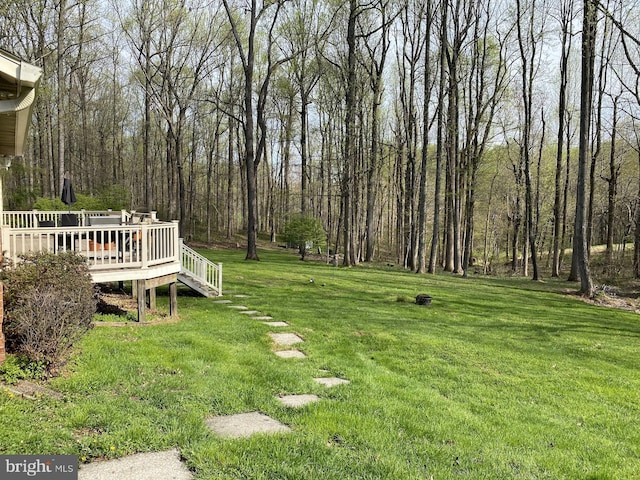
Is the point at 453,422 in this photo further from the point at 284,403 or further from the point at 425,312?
Result: the point at 425,312

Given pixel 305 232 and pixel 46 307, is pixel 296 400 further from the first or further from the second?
pixel 305 232

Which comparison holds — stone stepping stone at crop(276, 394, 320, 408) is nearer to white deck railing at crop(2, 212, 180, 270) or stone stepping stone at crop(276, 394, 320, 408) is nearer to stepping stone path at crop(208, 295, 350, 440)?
stepping stone path at crop(208, 295, 350, 440)

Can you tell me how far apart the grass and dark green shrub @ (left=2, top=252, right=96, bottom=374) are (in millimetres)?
357

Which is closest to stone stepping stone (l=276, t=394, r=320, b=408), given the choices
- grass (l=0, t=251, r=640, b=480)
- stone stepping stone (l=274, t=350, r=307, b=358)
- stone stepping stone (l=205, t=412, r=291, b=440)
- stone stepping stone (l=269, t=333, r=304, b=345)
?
grass (l=0, t=251, r=640, b=480)

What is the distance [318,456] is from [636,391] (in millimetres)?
5282

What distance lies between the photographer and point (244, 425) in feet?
12.6

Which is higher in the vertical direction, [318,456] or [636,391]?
[318,456]

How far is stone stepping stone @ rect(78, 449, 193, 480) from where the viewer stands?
9.48 feet

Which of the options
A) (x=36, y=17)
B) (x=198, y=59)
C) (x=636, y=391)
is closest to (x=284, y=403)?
(x=636, y=391)

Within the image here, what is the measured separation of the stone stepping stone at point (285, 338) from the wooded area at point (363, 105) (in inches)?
465

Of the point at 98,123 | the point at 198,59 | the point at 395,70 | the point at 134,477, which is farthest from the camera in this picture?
the point at 98,123

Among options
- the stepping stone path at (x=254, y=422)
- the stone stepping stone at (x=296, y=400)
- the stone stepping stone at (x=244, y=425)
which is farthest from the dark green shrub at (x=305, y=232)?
the stone stepping stone at (x=244, y=425)

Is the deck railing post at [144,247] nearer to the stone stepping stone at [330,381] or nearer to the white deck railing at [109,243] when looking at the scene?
the white deck railing at [109,243]

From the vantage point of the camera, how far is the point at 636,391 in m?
6.02
